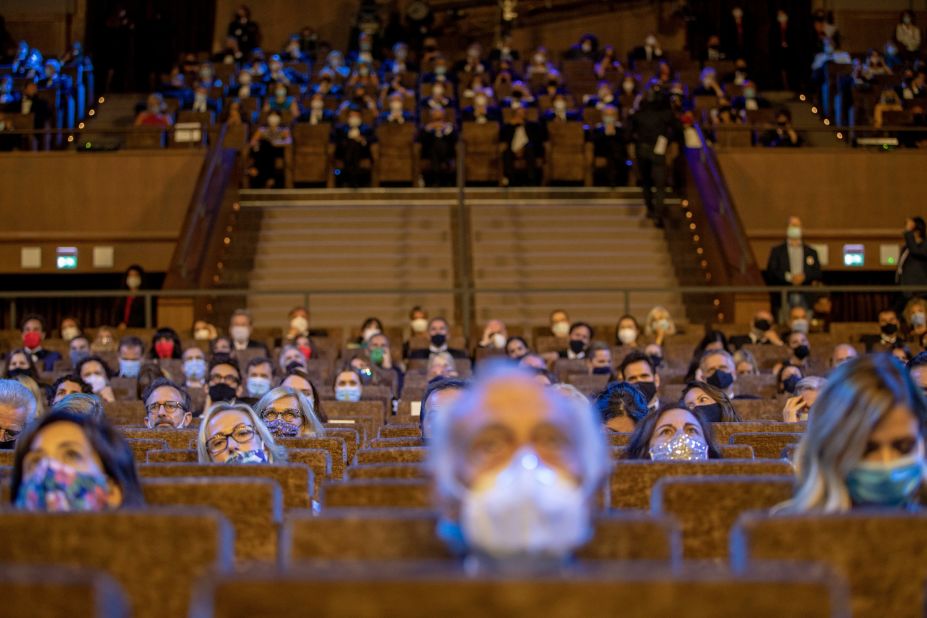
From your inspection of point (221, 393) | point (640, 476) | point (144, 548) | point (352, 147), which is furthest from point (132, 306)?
point (144, 548)

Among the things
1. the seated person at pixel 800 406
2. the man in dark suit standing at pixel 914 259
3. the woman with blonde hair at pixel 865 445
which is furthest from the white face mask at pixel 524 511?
the man in dark suit standing at pixel 914 259

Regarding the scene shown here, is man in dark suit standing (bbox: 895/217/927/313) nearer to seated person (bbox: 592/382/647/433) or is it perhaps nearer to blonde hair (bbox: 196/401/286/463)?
seated person (bbox: 592/382/647/433)

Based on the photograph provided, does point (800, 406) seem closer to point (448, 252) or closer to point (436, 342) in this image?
point (436, 342)

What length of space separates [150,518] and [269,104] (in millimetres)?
15012

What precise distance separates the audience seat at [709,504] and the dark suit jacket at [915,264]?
989 centimetres

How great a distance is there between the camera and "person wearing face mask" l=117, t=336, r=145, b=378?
9.64m

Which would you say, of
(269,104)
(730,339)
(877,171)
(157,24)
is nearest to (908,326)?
(730,339)

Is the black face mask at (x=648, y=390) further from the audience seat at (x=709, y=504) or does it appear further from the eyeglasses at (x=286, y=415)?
the audience seat at (x=709, y=504)

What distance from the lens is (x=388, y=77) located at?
18.2 metres

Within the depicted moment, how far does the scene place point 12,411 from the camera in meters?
4.98

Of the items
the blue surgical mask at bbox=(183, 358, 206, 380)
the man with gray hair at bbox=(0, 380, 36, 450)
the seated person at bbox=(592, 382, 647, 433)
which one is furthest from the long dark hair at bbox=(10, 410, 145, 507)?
the blue surgical mask at bbox=(183, 358, 206, 380)

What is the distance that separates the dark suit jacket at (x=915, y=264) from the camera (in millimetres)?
12398

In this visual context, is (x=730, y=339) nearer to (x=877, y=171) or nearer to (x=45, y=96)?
(x=877, y=171)

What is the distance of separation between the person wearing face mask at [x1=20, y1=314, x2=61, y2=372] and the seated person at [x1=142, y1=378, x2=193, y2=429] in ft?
12.2
